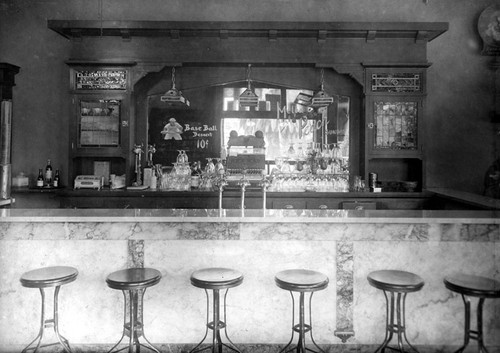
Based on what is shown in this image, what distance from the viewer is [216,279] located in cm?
306

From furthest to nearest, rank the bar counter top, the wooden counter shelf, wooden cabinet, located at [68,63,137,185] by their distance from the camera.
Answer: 1. wooden cabinet, located at [68,63,137,185]
2. the wooden counter shelf
3. the bar counter top

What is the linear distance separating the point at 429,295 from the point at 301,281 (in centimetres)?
128

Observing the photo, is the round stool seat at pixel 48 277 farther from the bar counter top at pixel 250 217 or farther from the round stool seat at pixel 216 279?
the round stool seat at pixel 216 279

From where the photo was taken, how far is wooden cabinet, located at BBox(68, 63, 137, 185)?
6215 millimetres

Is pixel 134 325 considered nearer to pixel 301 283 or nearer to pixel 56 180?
pixel 301 283

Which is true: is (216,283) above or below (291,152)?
below

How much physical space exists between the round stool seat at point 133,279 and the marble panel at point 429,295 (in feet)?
5.46

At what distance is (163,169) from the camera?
6.90 m

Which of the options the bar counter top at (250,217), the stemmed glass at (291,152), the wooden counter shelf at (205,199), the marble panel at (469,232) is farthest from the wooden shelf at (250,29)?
the marble panel at (469,232)

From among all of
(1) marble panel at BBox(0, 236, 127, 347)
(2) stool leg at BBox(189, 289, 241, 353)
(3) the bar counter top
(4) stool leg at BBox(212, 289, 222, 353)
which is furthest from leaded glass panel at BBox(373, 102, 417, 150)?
(1) marble panel at BBox(0, 236, 127, 347)

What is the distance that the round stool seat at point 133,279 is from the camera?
9.74 ft

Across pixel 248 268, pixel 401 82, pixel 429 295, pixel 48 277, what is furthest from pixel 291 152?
pixel 48 277

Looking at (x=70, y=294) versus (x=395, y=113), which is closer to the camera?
(x=70, y=294)

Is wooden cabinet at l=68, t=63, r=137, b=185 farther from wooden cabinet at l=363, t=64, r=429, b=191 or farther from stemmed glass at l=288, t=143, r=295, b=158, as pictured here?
wooden cabinet at l=363, t=64, r=429, b=191
